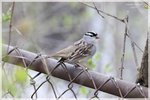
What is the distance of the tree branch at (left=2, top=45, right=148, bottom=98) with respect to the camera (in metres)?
2.19

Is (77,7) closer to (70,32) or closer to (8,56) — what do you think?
(70,32)

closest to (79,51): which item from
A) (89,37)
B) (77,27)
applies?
(89,37)

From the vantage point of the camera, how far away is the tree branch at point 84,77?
2189 millimetres

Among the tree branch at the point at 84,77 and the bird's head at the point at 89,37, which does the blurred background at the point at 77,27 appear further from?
the tree branch at the point at 84,77

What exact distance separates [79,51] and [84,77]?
10.8 inches

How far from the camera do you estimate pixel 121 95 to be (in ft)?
7.16

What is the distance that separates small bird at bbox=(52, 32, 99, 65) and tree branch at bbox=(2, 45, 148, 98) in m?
0.07

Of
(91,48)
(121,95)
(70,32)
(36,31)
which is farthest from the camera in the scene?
(70,32)

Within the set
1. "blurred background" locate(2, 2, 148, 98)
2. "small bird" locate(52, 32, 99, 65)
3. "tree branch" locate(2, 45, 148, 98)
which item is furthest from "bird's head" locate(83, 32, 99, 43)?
"blurred background" locate(2, 2, 148, 98)

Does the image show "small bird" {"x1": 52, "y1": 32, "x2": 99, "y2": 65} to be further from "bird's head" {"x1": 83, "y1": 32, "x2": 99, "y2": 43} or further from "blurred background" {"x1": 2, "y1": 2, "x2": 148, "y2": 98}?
"blurred background" {"x1": 2, "y1": 2, "x2": 148, "y2": 98}

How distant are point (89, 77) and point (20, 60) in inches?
12.5

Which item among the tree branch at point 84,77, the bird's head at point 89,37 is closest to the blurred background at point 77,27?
the bird's head at point 89,37

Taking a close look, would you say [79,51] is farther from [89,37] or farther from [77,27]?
[77,27]

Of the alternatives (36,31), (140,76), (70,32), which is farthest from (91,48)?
(70,32)
